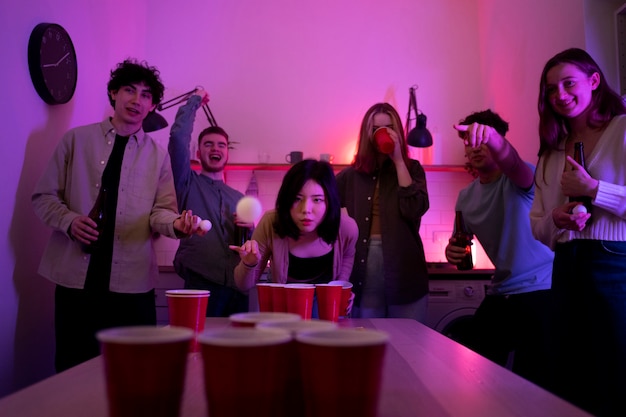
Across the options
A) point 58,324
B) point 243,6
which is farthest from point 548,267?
point 243,6

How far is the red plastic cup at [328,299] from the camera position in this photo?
120 centimetres

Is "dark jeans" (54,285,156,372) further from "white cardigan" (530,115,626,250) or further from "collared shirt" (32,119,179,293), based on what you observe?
"white cardigan" (530,115,626,250)

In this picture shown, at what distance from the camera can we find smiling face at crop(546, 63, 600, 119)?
155cm

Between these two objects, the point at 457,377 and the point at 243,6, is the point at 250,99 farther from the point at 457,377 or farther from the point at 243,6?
the point at 457,377

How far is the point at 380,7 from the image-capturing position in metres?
3.90

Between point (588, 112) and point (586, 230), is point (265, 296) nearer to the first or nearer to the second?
point (586, 230)

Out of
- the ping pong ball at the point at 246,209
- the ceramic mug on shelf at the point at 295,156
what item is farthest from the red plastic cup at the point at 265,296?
the ceramic mug on shelf at the point at 295,156

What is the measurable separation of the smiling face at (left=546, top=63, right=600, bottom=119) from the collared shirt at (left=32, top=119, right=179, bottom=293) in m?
1.45

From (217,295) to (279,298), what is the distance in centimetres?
149

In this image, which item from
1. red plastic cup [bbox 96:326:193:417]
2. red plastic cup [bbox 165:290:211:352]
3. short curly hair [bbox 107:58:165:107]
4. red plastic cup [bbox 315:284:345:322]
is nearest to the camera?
red plastic cup [bbox 96:326:193:417]

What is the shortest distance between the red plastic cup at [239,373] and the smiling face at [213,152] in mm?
2272

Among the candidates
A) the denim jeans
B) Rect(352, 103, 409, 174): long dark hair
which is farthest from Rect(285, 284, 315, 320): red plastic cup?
Rect(352, 103, 409, 174): long dark hair

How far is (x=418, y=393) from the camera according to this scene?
2.45 feet

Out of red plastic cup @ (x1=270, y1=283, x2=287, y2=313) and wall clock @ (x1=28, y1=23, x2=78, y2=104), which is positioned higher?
wall clock @ (x1=28, y1=23, x2=78, y2=104)
